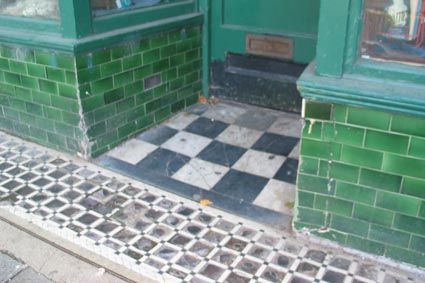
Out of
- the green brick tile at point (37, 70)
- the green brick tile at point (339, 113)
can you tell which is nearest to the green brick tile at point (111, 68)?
the green brick tile at point (37, 70)

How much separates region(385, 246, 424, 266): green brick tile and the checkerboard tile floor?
539 mm

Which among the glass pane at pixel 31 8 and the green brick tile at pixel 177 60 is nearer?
the glass pane at pixel 31 8

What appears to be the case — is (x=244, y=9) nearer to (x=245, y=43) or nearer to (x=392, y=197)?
(x=245, y=43)

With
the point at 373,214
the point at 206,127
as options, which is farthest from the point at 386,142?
the point at 206,127

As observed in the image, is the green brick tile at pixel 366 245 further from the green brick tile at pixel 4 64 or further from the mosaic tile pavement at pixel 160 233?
the green brick tile at pixel 4 64

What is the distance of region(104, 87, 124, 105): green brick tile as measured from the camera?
10.2ft

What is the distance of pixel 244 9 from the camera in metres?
3.67

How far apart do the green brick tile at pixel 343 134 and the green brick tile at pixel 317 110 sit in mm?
44

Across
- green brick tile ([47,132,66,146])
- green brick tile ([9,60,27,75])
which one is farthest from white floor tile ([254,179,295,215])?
green brick tile ([9,60,27,75])

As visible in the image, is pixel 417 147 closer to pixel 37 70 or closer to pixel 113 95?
pixel 113 95

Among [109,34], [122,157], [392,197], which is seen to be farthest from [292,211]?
[109,34]

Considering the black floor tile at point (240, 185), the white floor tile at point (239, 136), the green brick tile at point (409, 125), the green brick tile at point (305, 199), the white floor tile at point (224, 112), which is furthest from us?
the white floor tile at point (224, 112)

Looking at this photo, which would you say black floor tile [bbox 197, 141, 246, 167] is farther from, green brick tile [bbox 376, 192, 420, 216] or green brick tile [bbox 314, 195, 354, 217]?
green brick tile [bbox 376, 192, 420, 216]

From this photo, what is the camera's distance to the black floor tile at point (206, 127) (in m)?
3.52
